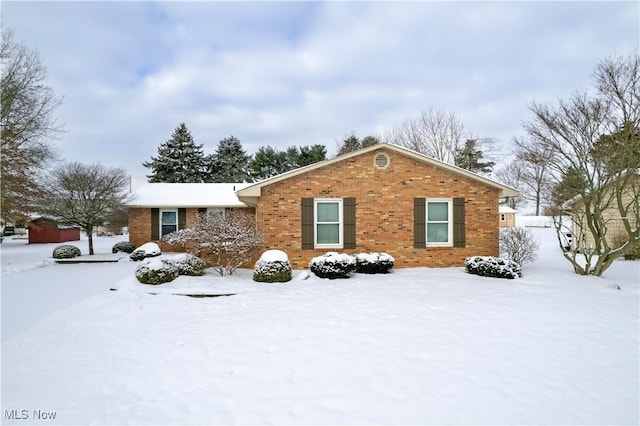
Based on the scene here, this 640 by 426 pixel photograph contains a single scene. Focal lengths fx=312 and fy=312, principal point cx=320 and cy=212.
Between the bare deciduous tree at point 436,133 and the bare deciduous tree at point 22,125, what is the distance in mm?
24370

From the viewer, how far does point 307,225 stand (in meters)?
11.0

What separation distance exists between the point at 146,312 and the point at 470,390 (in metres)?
6.18

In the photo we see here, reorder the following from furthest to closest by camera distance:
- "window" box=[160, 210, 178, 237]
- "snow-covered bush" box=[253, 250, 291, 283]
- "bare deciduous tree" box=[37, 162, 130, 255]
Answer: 1. "window" box=[160, 210, 178, 237]
2. "bare deciduous tree" box=[37, 162, 130, 255]
3. "snow-covered bush" box=[253, 250, 291, 283]

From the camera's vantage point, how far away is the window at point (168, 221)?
17.0 m

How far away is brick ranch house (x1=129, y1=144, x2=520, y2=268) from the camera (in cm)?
1093

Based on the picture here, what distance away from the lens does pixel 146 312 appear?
6594mm

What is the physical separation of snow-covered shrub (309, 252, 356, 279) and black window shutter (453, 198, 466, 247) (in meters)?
4.26

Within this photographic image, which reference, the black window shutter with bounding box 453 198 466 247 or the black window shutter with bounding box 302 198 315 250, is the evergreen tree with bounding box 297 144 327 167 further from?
the black window shutter with bounding box 453 198 466 247

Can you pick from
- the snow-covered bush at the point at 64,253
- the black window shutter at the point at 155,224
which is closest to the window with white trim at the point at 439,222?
the black window shutter at the point at 155,224

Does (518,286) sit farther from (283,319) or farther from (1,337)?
(1,337)

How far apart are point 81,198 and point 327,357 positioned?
17902 millimetres

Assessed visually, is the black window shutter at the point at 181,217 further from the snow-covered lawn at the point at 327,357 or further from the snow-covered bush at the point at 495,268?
the snow-covered bush at the point at 495,268

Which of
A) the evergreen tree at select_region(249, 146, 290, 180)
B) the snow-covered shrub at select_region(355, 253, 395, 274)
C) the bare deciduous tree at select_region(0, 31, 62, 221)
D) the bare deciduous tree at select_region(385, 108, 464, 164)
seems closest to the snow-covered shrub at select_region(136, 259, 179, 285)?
the snow-covered shrub at select_region(355, 253, 395, 274)

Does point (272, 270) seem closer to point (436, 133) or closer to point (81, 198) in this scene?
point (81, 198)
